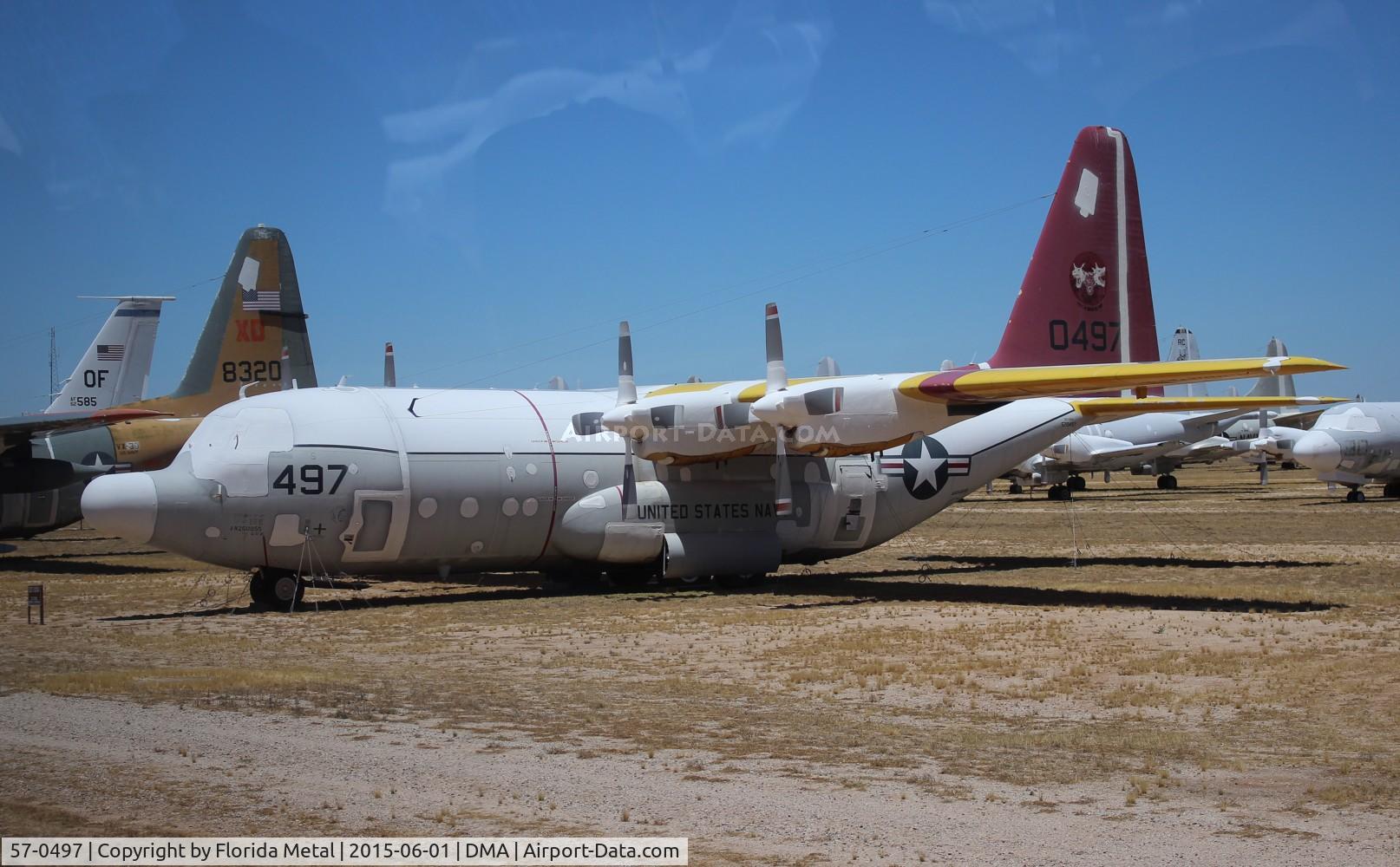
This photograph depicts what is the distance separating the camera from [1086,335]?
899 inches

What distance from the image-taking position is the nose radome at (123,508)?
17016 mm

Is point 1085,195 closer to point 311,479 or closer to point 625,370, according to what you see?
point 625,370

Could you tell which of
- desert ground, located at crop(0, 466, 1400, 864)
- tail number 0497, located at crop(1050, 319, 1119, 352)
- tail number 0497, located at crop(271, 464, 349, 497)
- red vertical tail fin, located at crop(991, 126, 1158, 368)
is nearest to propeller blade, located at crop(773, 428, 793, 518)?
desert ground, located at crop(0, 466, 1400, 864)

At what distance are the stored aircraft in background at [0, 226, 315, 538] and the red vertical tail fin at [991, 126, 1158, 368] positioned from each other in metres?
14.9

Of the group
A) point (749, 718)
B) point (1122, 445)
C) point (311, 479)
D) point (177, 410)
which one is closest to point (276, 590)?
point (311, 479)

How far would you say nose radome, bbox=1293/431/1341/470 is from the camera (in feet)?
148

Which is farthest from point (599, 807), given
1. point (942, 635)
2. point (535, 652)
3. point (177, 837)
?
point (942, 635)

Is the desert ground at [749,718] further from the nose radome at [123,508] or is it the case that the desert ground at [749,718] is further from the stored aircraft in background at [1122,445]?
the stored aircraft in background at [1122,445]

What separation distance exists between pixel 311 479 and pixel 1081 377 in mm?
10472

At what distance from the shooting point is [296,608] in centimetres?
1836

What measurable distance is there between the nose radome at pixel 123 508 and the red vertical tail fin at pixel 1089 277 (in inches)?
539

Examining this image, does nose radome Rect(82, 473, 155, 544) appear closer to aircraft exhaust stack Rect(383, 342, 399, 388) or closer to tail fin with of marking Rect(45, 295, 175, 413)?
aircraft exhaust stack Rect(383, 342, 399, 388)

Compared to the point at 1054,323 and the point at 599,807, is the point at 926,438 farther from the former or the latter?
the point at 599,807

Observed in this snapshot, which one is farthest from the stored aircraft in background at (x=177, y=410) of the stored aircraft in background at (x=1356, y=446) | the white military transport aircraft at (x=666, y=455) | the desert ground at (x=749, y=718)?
the stored aircraft in background at (x=1356, y=446)
